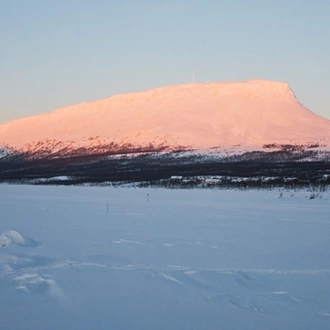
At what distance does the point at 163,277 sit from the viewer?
21.1 ft

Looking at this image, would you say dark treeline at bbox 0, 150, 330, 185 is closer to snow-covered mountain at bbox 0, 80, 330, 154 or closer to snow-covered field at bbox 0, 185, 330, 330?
snow-covered mountain at bbox 0, 80, 330, 154

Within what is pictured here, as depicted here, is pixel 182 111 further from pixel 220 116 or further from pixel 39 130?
pixel 39 130

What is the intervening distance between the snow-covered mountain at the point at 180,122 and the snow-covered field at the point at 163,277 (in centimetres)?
7295

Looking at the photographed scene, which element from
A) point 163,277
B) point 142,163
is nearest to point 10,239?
point 163,277

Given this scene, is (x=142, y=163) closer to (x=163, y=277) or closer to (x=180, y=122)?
(x=180, y=122)

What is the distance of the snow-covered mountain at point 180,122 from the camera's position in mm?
92250

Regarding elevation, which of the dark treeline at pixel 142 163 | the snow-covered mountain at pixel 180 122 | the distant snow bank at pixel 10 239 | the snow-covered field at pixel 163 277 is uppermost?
the snow-covered mountain at pixel 180 122

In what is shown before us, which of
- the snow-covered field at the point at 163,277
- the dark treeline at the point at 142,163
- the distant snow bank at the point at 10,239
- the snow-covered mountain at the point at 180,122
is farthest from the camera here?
the snow-covered mountain at the point at 180,122

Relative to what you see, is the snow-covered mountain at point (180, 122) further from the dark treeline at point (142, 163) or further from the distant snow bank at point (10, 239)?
the distant snow bank at point (10, 239)

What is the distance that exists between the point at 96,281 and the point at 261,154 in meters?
64.8

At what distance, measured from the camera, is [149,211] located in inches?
628

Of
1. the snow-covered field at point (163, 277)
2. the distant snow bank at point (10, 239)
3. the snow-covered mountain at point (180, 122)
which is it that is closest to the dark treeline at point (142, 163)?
the snow-covered mountain at point (180, 122)

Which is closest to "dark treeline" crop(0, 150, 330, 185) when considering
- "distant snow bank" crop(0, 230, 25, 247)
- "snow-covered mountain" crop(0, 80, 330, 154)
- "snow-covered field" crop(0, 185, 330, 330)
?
"snow-covered mountain" crop(0, 80, 330, 154)

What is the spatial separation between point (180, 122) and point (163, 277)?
333 ft
